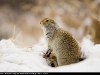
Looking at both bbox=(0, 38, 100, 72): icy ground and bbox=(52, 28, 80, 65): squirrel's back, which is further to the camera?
bbox=(52, 28, 80, 65): squirrel's back

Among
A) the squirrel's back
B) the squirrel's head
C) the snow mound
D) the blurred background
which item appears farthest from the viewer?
the blurred background

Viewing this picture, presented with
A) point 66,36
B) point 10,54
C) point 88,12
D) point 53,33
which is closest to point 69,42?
point 66,36

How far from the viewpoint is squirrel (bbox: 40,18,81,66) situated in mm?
3520

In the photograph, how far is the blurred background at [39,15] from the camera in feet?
25.0

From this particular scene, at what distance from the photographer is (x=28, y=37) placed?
25.0ft

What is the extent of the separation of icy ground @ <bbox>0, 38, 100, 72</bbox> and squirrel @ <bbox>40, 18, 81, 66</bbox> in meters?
0.16

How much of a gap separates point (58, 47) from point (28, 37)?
13.4 ft

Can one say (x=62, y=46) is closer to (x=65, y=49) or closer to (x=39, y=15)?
(x=65, y=49)

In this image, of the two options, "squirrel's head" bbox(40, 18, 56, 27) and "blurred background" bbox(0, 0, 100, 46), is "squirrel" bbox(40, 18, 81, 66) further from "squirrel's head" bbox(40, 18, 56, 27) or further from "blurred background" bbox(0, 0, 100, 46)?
"blurred background" bbox(0, 0, 100, 46)

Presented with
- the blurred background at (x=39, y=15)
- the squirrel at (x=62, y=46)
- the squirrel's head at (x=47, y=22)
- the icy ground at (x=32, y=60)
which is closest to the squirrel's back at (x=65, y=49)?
the squirrel at (x=62, y=46)

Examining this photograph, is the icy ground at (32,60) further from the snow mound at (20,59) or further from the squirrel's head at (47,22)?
the squirrel's head at (47,22)

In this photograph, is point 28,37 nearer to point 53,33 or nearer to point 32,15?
point 32,15

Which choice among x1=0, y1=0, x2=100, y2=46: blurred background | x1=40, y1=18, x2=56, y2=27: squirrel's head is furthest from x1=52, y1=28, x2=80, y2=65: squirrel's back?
x1=0, y1=0, x2=100, y2=46: blurred background

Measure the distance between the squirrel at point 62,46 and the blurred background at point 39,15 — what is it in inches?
134
